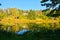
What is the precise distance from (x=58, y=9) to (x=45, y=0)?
5.28 feet

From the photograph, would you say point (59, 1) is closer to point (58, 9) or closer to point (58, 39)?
point (58, 9)

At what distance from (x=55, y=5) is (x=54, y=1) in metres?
0.33

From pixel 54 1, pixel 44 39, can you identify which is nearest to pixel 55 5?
pixel 54 1

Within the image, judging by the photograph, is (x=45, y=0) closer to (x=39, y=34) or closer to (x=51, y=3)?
(x=51, y=3)

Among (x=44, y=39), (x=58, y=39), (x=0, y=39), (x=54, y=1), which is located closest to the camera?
(x=0, y=39)

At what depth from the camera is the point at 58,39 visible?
48.8ft

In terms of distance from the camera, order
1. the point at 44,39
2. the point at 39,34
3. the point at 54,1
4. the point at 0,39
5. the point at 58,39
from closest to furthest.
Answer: the point at 0,39
the point at 58,39
the point at 44,39
the point at 54,1
the point at 39,34

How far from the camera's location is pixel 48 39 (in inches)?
618

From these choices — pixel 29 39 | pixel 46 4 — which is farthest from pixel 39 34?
pixel 29 39

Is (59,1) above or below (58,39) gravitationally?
above

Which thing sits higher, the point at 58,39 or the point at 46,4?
the point at 46,4

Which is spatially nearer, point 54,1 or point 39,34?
point 54,1

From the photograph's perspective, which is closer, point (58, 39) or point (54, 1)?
point (58, 39)

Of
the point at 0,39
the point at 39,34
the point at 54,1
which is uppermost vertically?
the point at 54,1
